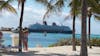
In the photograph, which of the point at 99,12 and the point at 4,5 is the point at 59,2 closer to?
the point at 4,5

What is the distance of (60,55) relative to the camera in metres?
20.1

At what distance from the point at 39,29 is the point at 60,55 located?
135 ft

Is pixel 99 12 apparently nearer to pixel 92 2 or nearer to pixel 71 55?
pixel 92 2

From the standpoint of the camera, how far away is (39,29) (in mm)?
61062

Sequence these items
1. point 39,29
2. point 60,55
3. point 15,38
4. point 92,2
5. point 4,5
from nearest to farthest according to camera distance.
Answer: point 60,55
point 4,5
point 92,2
point 15,38
point 39,29

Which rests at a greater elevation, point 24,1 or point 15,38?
point 24,1

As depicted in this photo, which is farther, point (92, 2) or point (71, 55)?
point (92, 2)

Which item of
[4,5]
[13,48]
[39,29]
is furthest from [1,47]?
[39,29]

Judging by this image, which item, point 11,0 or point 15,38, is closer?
point 11,0

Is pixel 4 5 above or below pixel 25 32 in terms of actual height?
above

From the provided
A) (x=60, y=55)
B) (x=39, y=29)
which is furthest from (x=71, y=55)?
(x=39, y=29)

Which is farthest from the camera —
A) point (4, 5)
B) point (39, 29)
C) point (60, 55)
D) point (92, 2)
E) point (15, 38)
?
point (39, 29)

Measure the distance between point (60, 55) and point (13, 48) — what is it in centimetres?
352

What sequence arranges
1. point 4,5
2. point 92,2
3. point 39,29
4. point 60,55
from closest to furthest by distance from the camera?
1. point 60,55
2. point 4,5
3. point 92,2
4. point 39,29
